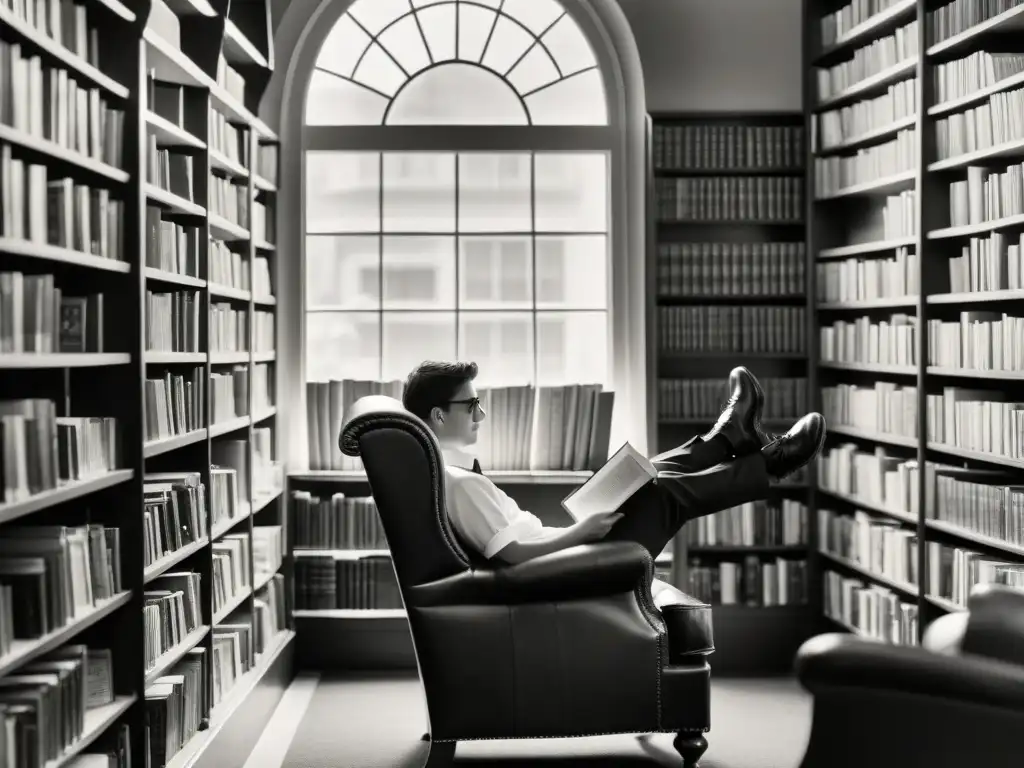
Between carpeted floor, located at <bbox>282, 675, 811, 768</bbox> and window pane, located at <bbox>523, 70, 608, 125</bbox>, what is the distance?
115 inches

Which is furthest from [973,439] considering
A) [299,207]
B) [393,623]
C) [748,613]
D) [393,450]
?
[299,207]

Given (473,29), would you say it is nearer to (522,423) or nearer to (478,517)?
(522,423)

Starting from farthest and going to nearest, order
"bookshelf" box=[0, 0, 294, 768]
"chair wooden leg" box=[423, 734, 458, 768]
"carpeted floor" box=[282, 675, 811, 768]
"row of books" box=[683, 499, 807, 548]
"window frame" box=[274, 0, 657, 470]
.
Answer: "window frame" box=[274, 0, 657, 470] → "row of books" box=[683, 499, 807, 548] → "carpeted floor" box=[282, 675, 811, 768] → "chair wooden leg" box=[423, 734, 458, 768] → "bookshelf" box=[0, 0, 294, 768]

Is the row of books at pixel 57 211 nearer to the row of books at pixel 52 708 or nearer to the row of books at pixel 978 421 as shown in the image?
the row of books at pixel 52 708

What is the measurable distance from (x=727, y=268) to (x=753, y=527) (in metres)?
1.26

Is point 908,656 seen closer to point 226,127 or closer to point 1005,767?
point 1005,767

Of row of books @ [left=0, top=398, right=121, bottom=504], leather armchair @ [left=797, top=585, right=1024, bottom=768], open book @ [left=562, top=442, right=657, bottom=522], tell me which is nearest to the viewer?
leather armchair @ [left=797, top=585, right=1024, bottom=768]

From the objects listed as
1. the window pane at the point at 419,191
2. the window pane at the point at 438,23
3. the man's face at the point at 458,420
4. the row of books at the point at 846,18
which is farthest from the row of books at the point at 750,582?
the window pane at the point at 438,23

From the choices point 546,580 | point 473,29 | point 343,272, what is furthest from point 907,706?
point 473,29

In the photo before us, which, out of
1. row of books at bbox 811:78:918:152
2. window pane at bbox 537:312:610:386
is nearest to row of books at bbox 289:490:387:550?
window pane at bbox 537:312:610:386

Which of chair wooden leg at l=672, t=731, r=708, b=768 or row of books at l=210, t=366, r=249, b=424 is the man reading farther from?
row of books at l=210, t=366, r=249, b=424

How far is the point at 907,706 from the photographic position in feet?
7.63

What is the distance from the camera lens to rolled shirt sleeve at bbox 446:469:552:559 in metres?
3.86

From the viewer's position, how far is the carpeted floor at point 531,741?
430cm
